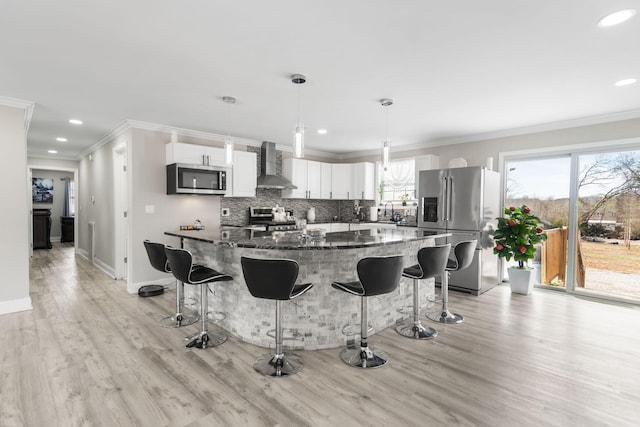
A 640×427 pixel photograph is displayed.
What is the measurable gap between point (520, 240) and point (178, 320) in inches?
181

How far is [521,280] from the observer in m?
4.75

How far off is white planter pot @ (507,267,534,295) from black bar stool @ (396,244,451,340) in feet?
7.39

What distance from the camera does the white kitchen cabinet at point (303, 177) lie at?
259 inches

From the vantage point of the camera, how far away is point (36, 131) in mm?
5438

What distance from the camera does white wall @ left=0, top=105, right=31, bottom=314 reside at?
3822 mm

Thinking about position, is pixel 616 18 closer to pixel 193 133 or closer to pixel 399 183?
pixel 399 183

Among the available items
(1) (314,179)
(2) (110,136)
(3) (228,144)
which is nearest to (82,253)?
(2) (110,136)

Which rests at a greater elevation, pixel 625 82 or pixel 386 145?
pixel 625 82

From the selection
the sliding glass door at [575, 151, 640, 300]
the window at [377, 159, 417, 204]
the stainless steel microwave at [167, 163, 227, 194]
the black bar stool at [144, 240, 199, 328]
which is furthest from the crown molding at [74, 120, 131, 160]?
the sliding glass door at [575, 151, 640, 300]

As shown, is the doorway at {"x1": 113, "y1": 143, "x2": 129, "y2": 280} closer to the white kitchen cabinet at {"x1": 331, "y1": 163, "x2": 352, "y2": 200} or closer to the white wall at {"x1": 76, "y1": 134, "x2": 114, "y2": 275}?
the white wall at {"x1": 76, "y1": 134, "x2": 114, "y2": 275}

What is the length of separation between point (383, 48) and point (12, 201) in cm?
451

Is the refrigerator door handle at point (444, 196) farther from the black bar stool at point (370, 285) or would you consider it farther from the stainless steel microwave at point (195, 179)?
the stainless steel microwave at point (195, 179)

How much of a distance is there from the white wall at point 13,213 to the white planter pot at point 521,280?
6469 mm

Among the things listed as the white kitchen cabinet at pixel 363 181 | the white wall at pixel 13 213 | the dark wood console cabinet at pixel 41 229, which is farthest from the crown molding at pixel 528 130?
the dark wood console cabinet at pixel 41 229
